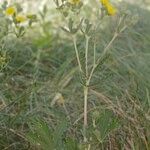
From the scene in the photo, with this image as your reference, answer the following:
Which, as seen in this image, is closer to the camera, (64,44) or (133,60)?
(133,60)

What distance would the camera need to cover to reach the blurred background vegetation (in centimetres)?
154

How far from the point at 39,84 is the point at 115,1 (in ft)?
4.67

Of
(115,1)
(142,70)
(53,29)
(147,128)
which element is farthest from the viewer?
(115,1)

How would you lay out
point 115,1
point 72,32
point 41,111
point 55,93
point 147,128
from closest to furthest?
point 72,32 < point 147,128 < point 41,111 < point 55,93 < point 115,1

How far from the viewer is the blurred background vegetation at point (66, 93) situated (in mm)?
1539

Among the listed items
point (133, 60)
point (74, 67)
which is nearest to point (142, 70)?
point (133, 60)

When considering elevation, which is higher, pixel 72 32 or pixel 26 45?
pixel 72 32

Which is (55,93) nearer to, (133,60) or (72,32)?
(133,60)

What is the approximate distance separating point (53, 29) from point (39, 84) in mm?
712

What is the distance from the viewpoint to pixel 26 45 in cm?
272

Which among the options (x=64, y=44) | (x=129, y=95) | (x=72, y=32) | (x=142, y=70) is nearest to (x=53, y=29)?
(x=64, y=44)

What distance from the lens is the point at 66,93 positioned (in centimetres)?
224

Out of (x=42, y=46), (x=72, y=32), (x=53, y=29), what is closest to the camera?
(x=72, y=32)

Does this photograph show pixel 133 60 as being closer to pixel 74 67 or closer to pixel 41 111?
pixel 74 67
